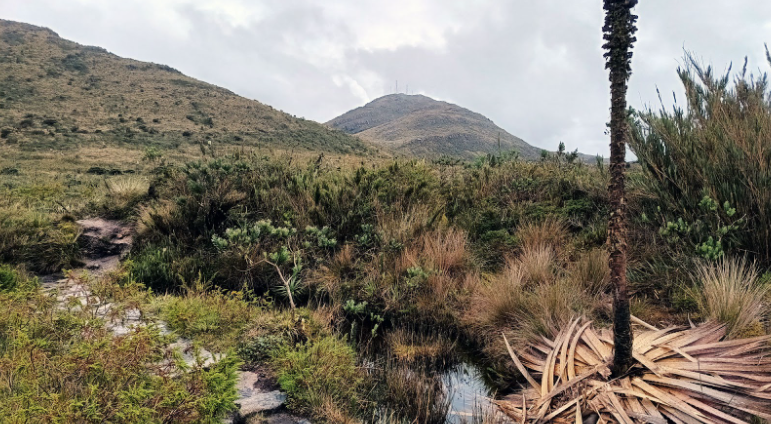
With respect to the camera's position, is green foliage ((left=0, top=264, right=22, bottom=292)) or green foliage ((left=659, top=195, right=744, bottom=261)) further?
green foliage ((left=0, top=264, right=22, bottom=292))

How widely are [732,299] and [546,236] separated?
2.57 metres

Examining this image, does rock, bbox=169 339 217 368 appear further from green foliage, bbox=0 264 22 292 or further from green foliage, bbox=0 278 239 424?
green foliage, bbox=0 264 22 292

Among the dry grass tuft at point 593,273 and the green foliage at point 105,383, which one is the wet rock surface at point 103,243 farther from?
the dry grass tuft at point 593,273

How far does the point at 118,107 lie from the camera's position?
42469 mm

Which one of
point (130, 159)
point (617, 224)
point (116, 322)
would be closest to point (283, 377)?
point (116, 322)

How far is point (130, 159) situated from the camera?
25281 mm

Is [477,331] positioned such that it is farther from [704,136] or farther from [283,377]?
[704,136]

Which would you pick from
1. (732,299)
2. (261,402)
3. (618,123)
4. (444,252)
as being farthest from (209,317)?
(732,299)

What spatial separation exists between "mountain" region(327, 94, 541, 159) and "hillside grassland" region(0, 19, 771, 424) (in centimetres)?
4505

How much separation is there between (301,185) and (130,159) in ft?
72.6

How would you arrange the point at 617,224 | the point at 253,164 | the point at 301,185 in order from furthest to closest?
the point at 253,164 → the point at 301,185 → the point at 617,224

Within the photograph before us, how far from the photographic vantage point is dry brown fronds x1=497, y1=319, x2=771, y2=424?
288 cm

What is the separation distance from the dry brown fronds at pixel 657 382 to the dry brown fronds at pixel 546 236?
92.2 inches

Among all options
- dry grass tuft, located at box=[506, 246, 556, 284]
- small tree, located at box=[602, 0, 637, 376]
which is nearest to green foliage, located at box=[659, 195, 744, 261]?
dry grass tuft, located at box=[506, 246, 556, 284]
